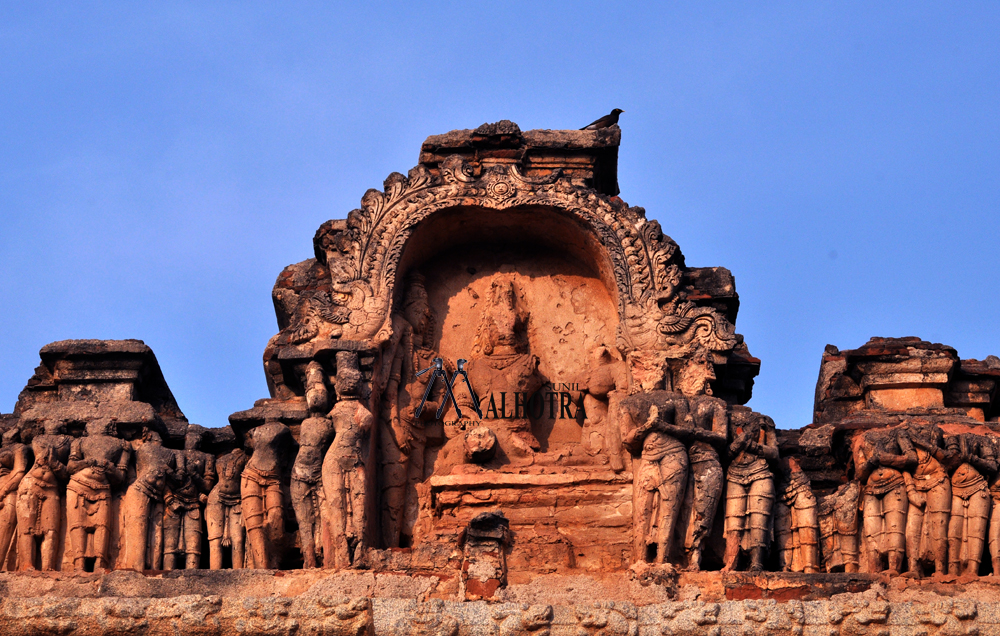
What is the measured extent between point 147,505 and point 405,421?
8.92 ft

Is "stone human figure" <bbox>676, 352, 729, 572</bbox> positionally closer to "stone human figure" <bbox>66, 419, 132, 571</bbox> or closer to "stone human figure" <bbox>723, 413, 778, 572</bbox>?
"stone human figure" <bbox>723, 413, 778, 572</bbox>

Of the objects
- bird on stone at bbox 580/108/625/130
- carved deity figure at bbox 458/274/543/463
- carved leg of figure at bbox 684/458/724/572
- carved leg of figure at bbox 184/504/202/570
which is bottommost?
carved leg of figure at bbox 184/504/202/570

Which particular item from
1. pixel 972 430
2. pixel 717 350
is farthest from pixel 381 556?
pixel 972 430

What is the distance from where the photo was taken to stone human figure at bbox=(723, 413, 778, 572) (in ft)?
54.4

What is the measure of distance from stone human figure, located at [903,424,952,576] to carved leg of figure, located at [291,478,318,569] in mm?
5501

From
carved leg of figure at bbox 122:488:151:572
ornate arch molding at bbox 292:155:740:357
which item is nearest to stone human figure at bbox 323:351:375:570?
ornate arch molding at bbox 292:155:740:357

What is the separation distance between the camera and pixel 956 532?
16.5 meters

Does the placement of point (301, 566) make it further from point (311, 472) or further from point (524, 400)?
point (524, 400)

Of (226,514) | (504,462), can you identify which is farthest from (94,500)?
(504,462)

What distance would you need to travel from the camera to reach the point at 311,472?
16.9 m

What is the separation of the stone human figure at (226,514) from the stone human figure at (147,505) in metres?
0.46

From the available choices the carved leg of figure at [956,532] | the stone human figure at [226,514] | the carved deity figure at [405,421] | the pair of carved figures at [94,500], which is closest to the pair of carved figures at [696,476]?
the carved leg of figure at [956,532]

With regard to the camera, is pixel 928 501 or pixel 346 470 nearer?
pixel 928 501

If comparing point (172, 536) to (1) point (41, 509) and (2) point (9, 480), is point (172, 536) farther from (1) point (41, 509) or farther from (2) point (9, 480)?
(2) point (9, 480)
